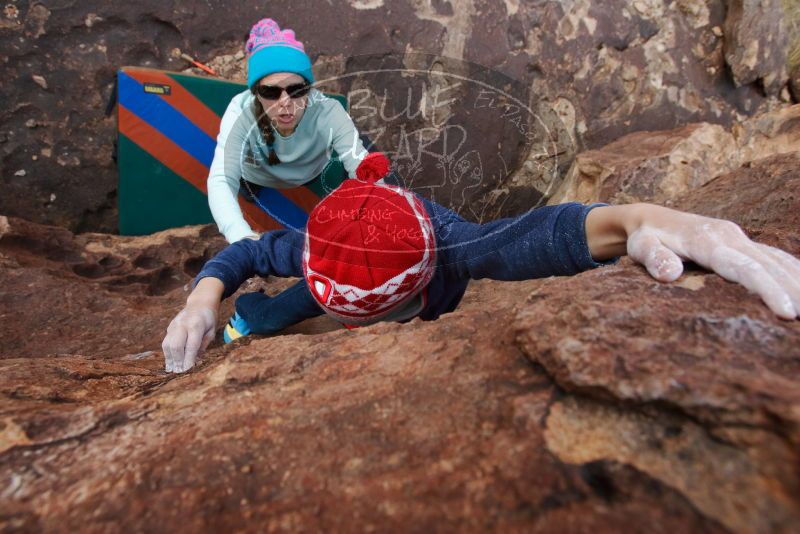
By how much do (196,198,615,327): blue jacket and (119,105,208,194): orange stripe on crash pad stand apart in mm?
1315

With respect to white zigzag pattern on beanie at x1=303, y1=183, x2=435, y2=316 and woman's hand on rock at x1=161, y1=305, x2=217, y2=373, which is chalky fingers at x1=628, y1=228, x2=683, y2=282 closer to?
white zigzag pattern on beanie at x1=303, y1=183, x2=435, y2=316

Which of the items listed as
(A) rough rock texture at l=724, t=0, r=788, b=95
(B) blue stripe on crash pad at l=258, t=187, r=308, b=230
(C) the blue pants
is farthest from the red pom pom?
(A) rough rock texture at l=724, t=0, r=788, b=95

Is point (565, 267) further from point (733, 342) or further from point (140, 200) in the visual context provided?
point (140, 200)

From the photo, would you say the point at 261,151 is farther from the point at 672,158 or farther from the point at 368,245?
the point at 672,158

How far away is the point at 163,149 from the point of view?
8.46ft

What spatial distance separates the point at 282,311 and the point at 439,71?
1.44m

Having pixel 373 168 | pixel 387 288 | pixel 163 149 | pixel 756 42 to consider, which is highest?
pixel 756 42

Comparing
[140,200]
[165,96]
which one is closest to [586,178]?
[165,96]

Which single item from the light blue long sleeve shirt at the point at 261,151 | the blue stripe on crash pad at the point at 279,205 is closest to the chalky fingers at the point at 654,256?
the light blue long sleeve shirt at the point at 261,151

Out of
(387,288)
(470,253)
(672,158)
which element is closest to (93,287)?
(387,288)

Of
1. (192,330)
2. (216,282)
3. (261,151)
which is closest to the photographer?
(192,330)

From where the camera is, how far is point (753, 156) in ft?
A: 8.78

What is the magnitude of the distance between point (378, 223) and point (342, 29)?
5.92 ft

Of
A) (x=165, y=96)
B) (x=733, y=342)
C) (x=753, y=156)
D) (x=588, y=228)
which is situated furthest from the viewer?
(x=753, y=156)
